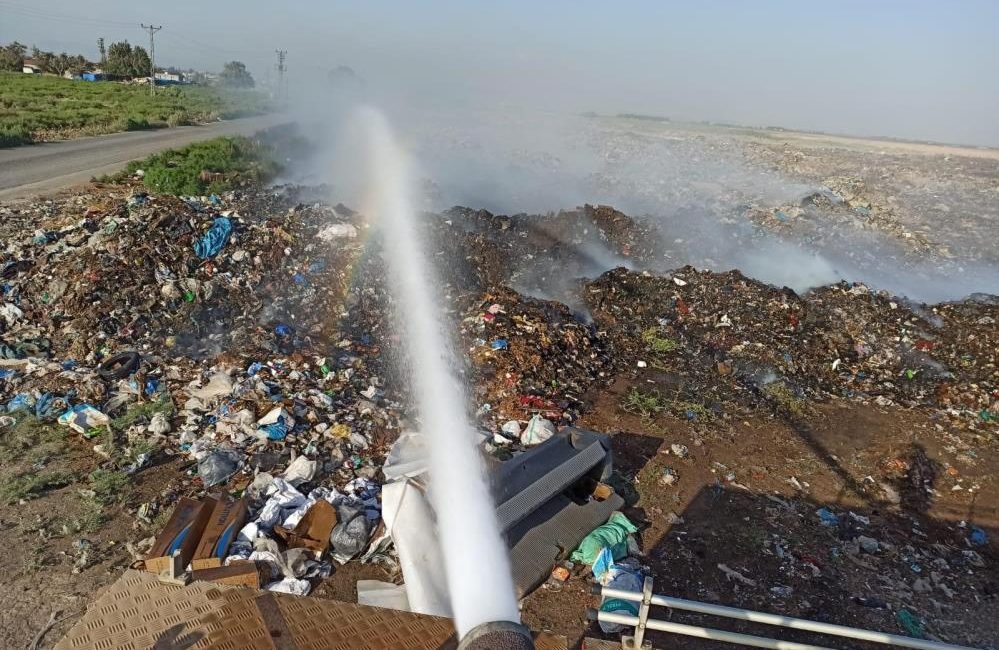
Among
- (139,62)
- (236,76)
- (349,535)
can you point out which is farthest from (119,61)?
(349,535)

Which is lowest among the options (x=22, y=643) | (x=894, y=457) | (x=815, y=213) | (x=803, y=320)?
(x=22, y=643)

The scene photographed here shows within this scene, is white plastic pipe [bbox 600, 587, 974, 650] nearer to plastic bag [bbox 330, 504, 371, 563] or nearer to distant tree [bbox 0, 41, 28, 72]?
plastic bag [bbox 330, 504, 371, 563]

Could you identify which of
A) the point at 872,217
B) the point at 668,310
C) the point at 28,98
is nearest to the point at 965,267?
the point at 872,217

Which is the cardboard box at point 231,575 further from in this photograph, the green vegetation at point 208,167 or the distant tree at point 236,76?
the distant tree at point 236,76

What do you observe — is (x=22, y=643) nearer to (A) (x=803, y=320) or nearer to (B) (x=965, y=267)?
(A) (x=803, y=320)

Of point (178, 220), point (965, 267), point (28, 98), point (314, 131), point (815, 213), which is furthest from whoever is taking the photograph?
point (28, 98)

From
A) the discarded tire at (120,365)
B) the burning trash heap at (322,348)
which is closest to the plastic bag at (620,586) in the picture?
the burning trash heap at (322,348)

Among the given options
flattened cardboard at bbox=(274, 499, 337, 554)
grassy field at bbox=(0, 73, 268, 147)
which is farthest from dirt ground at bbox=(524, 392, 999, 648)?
grassy field at bbox=(0, 73, 268, 147)

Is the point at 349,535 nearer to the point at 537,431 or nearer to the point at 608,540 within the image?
the point at 608,540
